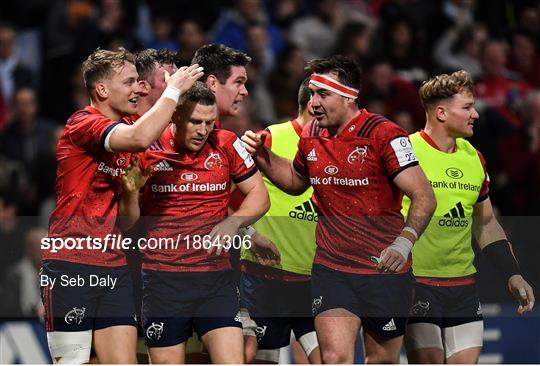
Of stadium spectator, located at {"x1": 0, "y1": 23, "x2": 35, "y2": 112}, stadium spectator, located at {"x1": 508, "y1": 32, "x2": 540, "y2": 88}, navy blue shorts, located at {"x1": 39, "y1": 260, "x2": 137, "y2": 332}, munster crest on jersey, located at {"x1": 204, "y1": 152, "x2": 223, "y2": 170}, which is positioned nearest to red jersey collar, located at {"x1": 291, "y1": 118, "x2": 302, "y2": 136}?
munster crest on jersey, located at {"x1": 204, "y1": 152, "x2": 223, "y2": 170}

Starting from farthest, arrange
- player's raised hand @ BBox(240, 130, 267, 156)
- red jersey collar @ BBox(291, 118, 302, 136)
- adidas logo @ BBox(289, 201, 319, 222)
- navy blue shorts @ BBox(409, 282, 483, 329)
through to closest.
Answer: red jersey collar @ BBox(291, 118, 302, 136)
adidas logo @ BBox(289, 201, 319, 222)
navy blue shorts @ BBox(409, 282, 483, 329)
player's raised hand @ BBox(240, 130, 267, 156)

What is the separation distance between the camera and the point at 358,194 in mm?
8906

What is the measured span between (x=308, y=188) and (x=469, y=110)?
48.0 inches

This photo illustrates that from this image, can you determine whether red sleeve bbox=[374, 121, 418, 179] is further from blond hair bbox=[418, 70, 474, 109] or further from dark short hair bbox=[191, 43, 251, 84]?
dark short hair bbox=[191, 43, 251, 84]

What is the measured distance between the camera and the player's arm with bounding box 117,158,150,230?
8609 millimetres

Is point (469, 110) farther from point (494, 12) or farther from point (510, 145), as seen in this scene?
point (494, 12)

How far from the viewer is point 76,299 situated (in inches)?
341

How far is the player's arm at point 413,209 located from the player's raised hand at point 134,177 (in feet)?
5.09

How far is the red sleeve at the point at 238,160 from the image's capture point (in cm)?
884

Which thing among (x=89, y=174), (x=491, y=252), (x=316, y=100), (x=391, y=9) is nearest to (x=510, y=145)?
(x=391, y=9)

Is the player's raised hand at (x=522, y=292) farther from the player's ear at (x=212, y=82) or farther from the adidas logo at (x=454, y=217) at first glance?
the player's ear at (x=212, y=82)

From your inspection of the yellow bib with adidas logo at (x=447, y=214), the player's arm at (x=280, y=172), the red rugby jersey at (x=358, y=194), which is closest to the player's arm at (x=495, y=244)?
the yellow bib with adidas logo at (x=447, y=214)

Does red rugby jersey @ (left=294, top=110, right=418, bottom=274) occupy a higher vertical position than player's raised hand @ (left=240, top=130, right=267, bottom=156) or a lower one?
lower

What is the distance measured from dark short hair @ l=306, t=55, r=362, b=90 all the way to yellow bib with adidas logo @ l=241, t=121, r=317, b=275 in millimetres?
934
